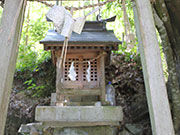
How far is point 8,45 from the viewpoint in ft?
6.23

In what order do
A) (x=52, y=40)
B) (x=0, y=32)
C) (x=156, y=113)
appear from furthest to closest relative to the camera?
(x=52, y=40)
(x=0, y=32)
(x=156, y=113)

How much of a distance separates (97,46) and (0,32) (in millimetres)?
2679

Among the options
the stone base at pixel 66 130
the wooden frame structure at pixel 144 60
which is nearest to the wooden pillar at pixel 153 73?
the wooden frame structure at pixel 144 60

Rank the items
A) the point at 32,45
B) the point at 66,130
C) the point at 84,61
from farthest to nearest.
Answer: the point at 32,45, the point at 66,130, the point at 84,61

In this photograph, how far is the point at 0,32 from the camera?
6.30 feet

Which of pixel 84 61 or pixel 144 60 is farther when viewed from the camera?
pixel 84 61

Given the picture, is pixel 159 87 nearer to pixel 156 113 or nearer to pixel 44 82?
pixel 156 113

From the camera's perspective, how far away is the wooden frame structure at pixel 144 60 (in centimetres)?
173

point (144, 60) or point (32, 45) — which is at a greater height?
point (32, 45)

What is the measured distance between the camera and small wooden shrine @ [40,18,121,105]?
4.22 meters

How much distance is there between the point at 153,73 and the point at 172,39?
3.15m

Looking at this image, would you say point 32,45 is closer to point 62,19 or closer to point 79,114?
point 79,114

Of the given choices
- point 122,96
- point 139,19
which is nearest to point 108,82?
point 122,96

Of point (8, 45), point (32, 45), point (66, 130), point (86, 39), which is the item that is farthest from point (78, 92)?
point (32, 45)
